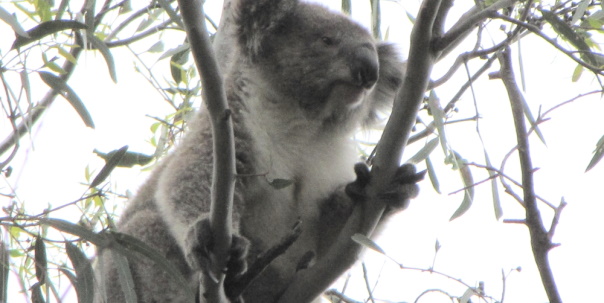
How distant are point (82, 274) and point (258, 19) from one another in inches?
47.8

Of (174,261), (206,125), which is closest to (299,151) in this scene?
(206,125)

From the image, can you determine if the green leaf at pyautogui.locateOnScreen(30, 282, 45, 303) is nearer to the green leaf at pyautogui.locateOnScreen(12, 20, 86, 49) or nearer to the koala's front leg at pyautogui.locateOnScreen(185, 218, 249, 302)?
the koala's front leg at pyautogui.locateOnScreen(185, 218, 249, 302)

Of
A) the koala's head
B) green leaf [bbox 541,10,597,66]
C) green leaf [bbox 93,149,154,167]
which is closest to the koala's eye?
the koala's head

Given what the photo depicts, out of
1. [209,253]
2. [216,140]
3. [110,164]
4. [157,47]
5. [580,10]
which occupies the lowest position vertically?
[209,253]

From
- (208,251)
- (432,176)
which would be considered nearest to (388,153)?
(208,251)

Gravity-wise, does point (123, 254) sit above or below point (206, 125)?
below

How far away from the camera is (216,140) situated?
1552mm

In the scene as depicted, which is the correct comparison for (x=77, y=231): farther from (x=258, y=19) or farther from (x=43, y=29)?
(x=258, y=19)

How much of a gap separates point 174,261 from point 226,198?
2.91 ft

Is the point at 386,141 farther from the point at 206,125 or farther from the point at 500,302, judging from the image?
the point at 206,125

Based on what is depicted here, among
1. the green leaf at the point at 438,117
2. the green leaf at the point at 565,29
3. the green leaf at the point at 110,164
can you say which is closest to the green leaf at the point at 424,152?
the green leaf at the point at 438,117

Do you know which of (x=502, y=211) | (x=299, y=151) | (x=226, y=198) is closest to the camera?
(x=226, y=198)

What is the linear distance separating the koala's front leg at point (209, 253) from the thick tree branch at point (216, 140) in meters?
0.08

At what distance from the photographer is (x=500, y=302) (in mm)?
2143
